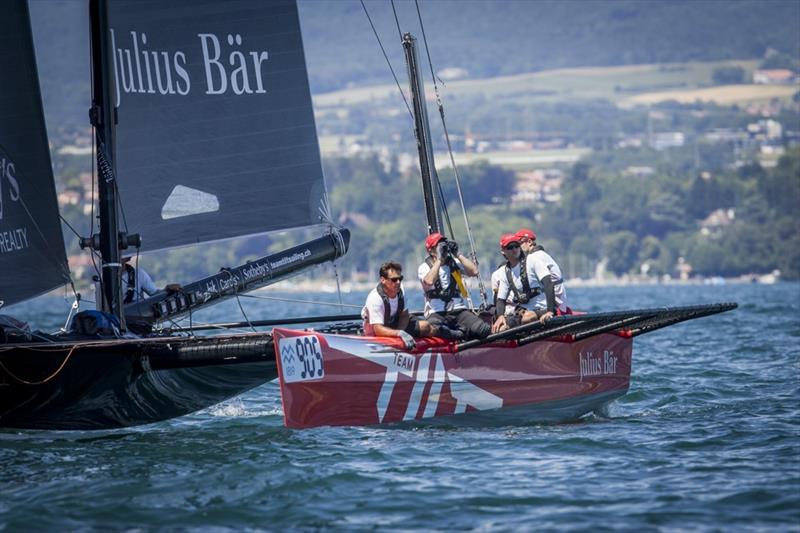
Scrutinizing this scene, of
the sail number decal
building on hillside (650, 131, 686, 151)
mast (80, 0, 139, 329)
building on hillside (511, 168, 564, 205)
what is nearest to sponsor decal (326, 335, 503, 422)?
the sail number decal

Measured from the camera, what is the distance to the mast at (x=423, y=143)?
1192 centimetres

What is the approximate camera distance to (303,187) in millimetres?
12070

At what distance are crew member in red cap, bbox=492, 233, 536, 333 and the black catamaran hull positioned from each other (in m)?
1.86

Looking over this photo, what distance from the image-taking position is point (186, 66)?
11.6 m

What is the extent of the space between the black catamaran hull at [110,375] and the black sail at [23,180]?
0.81 meters

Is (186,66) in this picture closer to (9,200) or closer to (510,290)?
(9,200)

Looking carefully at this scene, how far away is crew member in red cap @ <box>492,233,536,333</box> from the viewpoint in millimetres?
10648

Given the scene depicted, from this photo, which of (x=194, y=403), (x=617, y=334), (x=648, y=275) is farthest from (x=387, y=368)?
(x=648, y=275)

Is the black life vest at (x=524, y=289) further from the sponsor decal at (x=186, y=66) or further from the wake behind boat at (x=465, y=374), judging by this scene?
the sponsor decal at (x=186, y=66)

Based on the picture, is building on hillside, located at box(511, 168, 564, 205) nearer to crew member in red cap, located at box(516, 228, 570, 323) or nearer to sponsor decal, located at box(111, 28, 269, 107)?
sponsor decal, located at box(111, 28, 269, 107)

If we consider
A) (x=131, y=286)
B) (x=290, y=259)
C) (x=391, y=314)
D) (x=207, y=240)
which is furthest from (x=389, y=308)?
(x=131, y=286)

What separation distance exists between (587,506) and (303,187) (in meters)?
5.33

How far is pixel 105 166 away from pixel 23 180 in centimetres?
63

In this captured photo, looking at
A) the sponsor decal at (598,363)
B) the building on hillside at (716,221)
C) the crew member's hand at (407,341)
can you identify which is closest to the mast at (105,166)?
the crew member's hand at (407,341)
